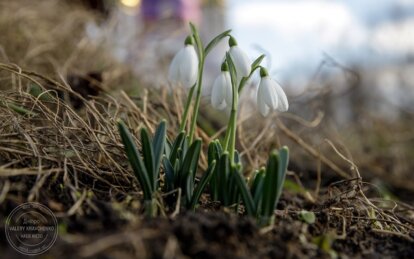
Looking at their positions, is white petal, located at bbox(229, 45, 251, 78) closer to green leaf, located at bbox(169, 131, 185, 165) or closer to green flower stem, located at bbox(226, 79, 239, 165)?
green flower stem, located at bbox(226, 79, 239, 165)

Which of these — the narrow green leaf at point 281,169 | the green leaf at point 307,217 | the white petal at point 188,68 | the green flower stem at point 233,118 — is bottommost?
the green leaf at point 307,217

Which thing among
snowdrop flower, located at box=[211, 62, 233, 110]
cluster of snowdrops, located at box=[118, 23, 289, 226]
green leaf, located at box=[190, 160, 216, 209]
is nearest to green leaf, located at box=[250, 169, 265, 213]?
cluster of snowdrops, located at box=[118, 23, 289, 226]

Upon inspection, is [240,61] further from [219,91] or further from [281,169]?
[281,169]

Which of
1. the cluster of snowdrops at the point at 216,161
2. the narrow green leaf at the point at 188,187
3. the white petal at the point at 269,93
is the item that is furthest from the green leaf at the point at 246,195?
the white petal at the point at 269,93

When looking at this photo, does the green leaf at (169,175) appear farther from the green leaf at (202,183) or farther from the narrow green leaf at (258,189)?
the narrow green leaf at (258,189)

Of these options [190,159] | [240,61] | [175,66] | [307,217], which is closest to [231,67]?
[240,61]
